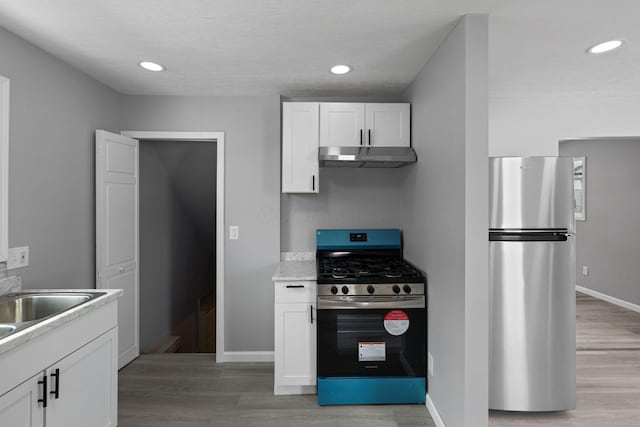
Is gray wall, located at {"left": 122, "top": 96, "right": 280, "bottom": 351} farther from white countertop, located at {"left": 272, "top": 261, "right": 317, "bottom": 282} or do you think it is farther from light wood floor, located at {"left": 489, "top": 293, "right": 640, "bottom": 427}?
light wood floor, located at {"left": 489, "top": 293, "right": 640, "bottom": 427}

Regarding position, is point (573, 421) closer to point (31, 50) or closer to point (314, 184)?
point (314, 184)

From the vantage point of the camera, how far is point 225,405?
2662 mm

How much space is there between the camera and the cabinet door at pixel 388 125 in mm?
3162

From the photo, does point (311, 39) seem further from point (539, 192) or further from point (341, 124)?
point (539, 192)

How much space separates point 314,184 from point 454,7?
1.71 m

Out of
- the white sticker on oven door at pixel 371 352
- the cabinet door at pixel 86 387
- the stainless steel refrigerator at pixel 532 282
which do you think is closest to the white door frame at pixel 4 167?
the cabinet door at pixel 86 387

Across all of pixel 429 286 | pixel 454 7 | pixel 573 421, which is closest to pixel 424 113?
pixel 454 7

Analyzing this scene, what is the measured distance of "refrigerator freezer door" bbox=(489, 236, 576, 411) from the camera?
7.98 feet

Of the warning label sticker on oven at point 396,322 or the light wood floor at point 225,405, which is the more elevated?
the warning label sticker on oven at point 396,322

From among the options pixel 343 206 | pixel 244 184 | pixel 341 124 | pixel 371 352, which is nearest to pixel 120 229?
pixel 244 184

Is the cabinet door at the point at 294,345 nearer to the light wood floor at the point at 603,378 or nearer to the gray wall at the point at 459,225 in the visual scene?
the gray wall at the point at 459,225

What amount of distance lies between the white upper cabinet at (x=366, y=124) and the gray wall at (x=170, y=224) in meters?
1.62

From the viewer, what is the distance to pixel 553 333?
2447mm

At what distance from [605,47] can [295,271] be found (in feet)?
8.55
